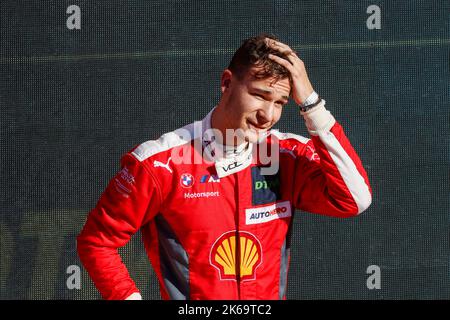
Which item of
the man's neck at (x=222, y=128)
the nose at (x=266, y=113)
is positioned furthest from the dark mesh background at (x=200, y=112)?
the nose at (x=266, y=113)

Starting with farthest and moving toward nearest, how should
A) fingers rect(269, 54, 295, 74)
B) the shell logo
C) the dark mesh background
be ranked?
1. the dark mesh background
2. the shell logo
3. fingers rect(269, 54, 295, 74)

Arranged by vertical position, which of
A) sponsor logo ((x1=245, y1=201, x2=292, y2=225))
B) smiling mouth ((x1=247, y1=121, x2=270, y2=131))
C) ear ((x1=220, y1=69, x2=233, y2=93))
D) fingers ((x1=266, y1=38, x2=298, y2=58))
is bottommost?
sponsor logo ((x1=245, y1=201, x2=292, y2=225))

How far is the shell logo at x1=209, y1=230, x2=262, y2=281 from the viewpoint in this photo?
2053 mm

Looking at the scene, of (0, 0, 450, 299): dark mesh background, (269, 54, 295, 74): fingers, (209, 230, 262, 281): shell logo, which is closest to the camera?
(269, 54, 295, 74): fingers

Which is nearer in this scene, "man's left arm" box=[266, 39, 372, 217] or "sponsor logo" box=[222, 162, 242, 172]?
"man's left arm" box=[266, 39, 372, 217]

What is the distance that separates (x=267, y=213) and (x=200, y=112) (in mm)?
1341

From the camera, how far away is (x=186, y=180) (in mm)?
2064

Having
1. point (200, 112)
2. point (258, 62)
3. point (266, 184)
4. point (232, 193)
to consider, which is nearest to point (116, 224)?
point (232, 193)

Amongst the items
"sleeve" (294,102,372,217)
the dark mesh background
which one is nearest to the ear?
"sleeve" (294,102,372,217)

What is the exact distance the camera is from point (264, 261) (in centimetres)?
207

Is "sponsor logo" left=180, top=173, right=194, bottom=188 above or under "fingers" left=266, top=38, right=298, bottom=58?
under

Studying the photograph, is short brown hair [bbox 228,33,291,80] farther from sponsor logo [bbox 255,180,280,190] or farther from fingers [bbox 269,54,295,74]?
sponsor logo [bbox 255,180,280,190]

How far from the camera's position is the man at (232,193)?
198 cm
